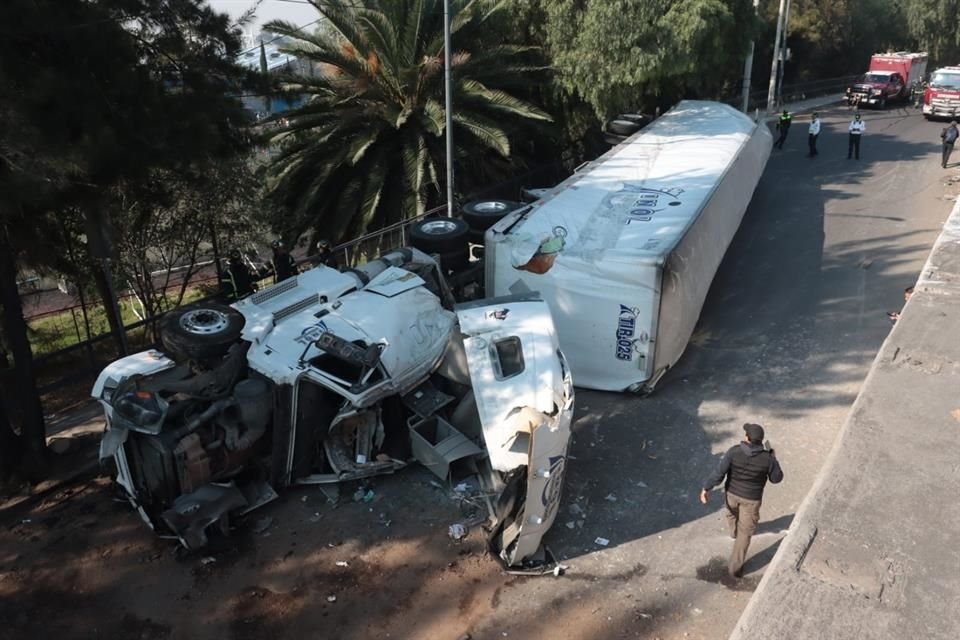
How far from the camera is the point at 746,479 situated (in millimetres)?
5543

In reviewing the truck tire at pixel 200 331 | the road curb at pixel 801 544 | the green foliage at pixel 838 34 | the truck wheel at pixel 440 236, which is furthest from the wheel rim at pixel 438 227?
the green foliage at pixel 838 34

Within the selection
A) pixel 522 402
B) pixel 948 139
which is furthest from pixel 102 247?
pixel 948 139

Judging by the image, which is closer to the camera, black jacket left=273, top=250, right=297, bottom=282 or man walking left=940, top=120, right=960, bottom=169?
black jacket left=273, top=250, right=297, bottom=282

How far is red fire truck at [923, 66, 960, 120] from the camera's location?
83.3 feet

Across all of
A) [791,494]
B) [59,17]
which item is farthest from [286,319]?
[791,494]

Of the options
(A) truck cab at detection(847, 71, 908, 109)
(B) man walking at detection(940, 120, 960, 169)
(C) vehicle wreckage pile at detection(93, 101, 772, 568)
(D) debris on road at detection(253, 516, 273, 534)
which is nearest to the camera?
(C) vehicle wreckage pile at detection(93, 101, 772, 568)

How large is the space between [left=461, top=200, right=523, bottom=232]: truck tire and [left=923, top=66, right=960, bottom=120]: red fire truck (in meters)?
22.0

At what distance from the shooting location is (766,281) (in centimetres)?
1195

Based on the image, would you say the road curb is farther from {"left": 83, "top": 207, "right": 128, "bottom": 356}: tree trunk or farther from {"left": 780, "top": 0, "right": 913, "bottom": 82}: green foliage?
{"left": 780, "top": 0, "right": 913, "bottom": 82}: green foliage

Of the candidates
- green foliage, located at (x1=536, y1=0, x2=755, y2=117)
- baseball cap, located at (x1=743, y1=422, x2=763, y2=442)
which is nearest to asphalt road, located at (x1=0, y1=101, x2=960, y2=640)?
baseball cap, located at (x1=743, y1=422, x2=763, y2=442)

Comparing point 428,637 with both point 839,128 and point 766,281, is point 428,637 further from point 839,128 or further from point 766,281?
point 839,128

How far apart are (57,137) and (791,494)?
282 inches

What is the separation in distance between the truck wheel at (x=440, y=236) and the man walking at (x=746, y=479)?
564 cm

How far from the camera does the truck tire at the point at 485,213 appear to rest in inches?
446
